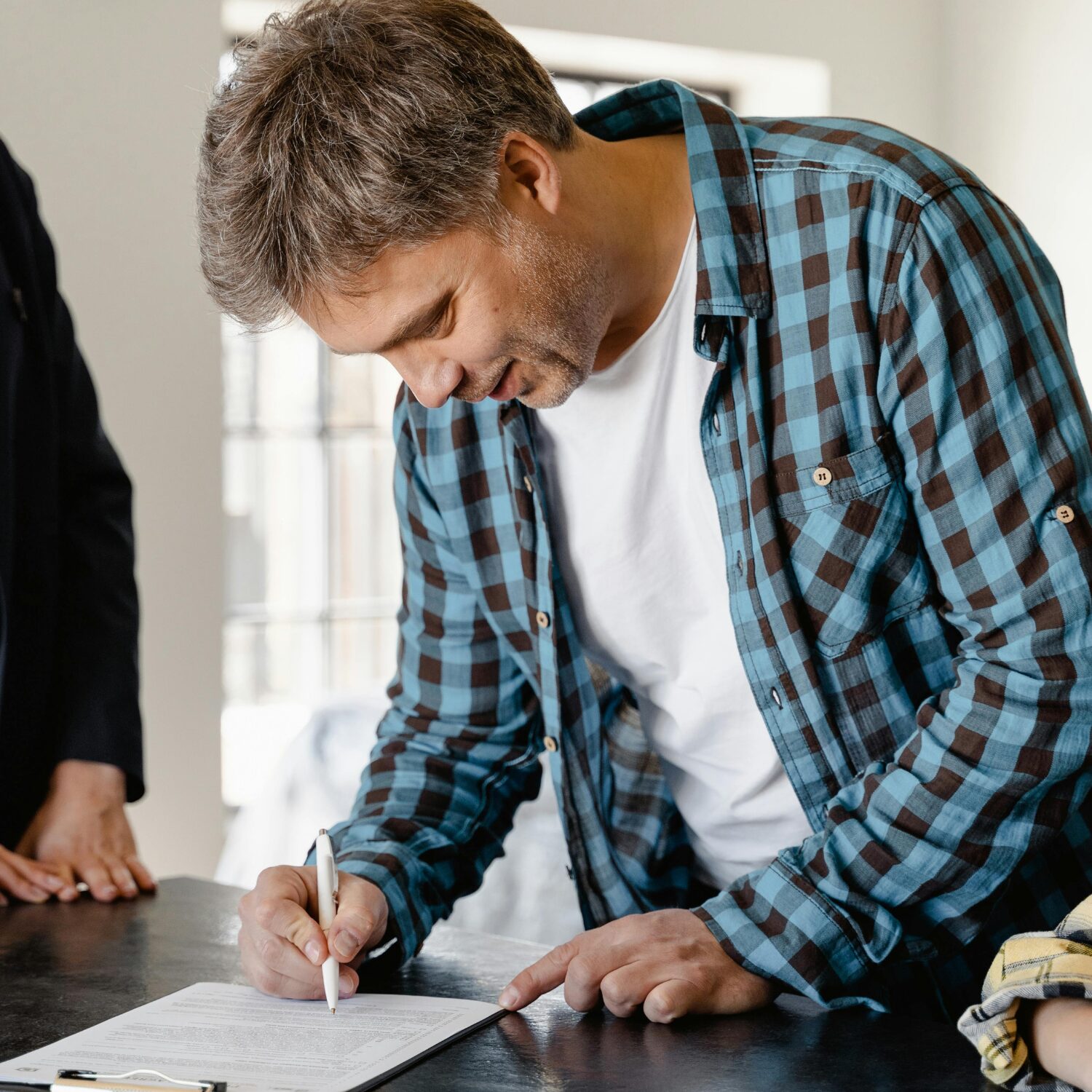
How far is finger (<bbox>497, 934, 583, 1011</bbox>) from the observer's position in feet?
3.27

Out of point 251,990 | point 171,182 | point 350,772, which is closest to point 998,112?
point 171,182

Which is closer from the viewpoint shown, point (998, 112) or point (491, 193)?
point (491, 193)

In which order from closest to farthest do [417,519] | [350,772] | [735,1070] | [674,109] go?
[735,1070]
[674,109]
[417,519]
[350,772]

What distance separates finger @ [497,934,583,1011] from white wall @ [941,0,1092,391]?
314cm

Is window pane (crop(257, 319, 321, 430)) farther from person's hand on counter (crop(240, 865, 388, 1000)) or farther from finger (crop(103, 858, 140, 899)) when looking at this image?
person's hand on counter (crop(240, 865, 388, 1000))

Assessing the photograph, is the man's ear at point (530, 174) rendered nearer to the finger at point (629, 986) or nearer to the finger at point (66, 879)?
the finger at point (629, 986)

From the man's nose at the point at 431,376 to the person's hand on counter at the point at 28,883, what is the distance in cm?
68

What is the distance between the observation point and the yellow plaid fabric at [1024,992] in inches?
32.4

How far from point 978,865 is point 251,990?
59cm

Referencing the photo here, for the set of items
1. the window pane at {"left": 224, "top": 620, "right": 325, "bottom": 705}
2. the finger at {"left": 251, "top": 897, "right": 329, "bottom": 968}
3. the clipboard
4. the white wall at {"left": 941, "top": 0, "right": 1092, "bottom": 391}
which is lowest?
the window pane at {"left": 224, "top": 620, "right": 325, "bottom": 705}

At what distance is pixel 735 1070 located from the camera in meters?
0.86

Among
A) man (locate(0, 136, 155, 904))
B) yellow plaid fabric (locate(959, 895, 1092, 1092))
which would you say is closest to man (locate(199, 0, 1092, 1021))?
yellow plaid fabric (locate(959, 895, 1092, 1092))

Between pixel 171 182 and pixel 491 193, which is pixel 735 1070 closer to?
pixel 491 193

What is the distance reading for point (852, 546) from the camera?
3.66 feet
